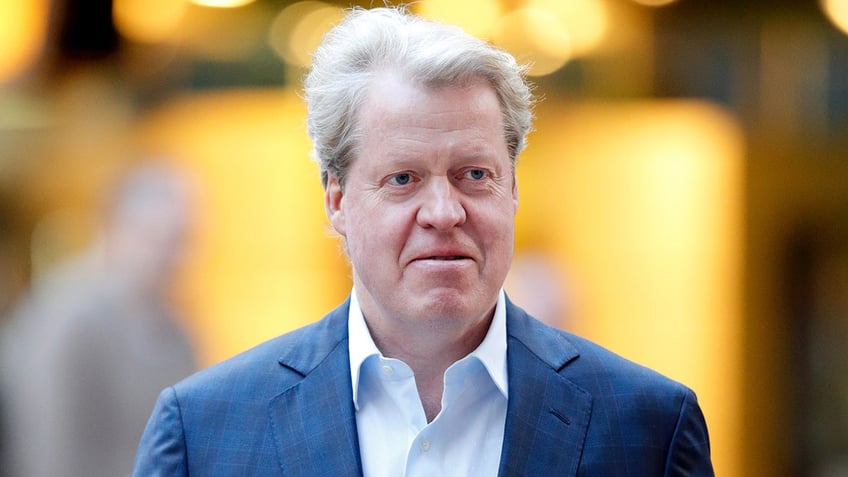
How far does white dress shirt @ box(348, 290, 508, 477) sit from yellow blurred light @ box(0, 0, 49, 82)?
5366mm

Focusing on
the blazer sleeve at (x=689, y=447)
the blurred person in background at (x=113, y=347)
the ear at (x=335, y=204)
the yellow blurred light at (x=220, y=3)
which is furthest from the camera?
the yellow blurred light at (x=220, y=3)

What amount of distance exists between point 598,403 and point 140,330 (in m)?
2.19

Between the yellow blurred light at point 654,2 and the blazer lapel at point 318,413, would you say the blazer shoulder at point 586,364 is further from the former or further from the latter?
the yellow blurred light at point 654,2

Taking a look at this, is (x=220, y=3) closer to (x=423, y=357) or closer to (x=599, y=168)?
(x=599, y=168)

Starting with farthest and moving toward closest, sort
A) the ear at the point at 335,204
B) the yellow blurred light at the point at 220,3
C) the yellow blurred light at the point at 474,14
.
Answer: the yellow blurred light at the point at 220,3, the yellow blurred light at the point at 474,14, the ear at the point at 335,204

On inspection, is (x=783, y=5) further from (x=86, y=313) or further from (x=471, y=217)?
(x=471, y=217)

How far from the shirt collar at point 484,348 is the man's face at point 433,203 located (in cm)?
8

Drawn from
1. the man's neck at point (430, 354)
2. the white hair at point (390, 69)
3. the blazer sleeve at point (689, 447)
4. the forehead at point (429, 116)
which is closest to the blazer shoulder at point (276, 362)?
the man's neck at point (430, 354)

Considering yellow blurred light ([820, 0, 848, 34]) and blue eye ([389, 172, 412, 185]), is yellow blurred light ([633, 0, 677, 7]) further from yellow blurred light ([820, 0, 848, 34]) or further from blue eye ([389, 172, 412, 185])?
blue eye ([389, 172, 412, 185])

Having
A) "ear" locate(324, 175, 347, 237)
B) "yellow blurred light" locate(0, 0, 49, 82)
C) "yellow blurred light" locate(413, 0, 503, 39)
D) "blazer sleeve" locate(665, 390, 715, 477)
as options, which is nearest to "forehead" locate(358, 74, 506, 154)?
"ear" locate(324, 175, 347, 237)

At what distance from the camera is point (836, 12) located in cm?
730

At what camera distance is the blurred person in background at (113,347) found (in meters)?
4.11

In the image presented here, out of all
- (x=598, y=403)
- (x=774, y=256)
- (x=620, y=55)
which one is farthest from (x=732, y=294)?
(x=598, y=403)

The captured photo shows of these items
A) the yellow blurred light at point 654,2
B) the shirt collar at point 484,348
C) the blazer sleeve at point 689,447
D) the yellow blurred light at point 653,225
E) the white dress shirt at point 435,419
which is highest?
the yellow blurred light at point 654,2
